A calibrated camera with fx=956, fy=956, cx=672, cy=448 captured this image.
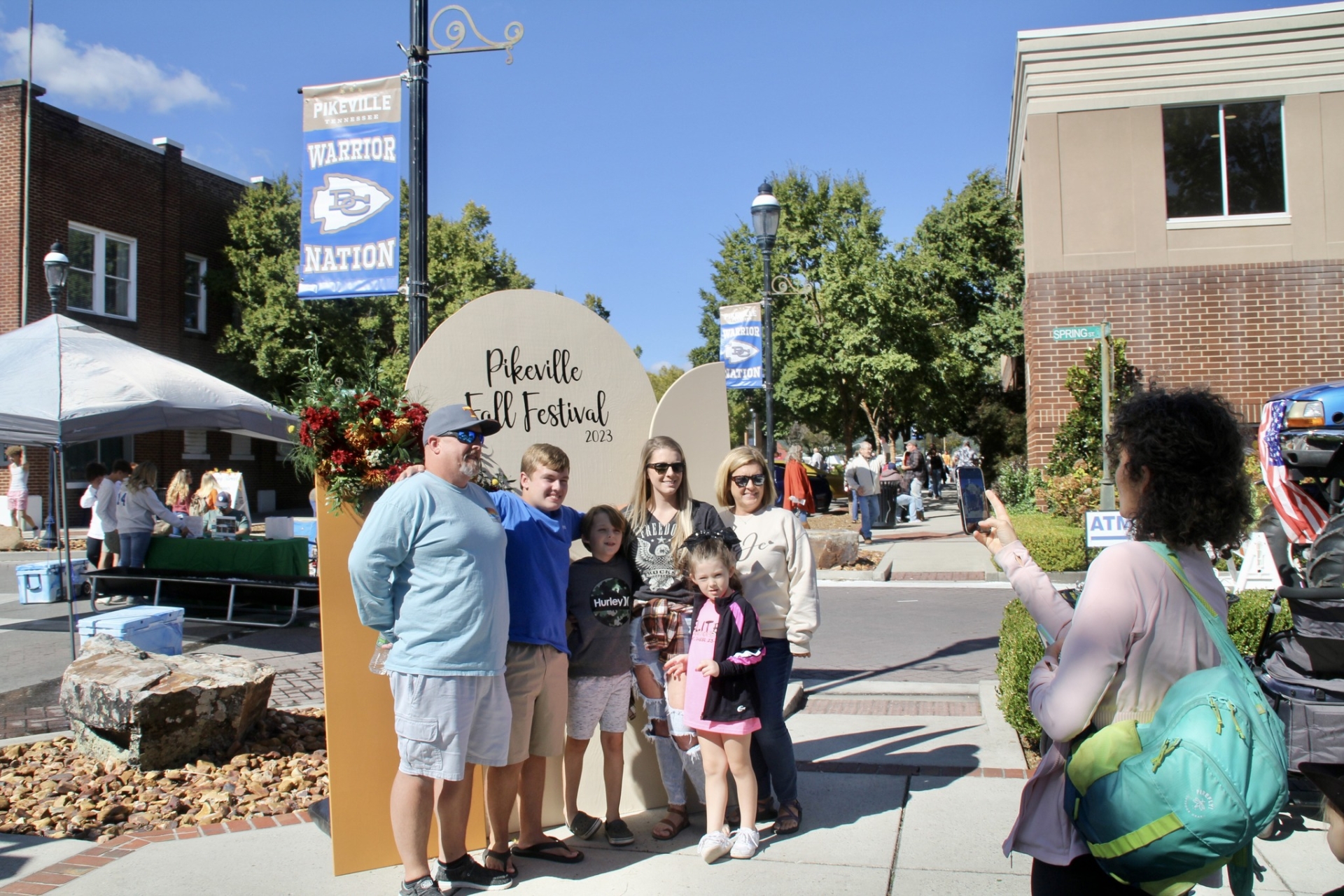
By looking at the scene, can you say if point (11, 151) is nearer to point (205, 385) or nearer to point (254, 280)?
point (254, 280)

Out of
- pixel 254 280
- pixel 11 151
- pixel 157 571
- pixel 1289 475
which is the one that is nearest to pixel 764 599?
pixel 1289 475

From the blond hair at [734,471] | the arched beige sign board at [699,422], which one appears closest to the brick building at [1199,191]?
the arched beige sign board at [699,422]

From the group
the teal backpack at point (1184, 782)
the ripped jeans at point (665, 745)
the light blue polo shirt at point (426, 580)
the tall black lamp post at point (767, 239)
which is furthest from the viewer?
the tall black lamp post at point (767, 239)

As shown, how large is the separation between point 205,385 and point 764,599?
24.5 feet

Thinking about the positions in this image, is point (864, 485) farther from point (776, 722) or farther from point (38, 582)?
point (776, 722)

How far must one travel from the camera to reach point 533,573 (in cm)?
375

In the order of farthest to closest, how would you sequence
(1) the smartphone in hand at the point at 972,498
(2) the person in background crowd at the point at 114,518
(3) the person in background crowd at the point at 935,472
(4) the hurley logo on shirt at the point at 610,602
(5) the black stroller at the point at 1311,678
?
(3) the person in background crowd at the point at 935,472, (2) the person in background crowd at the point at 114,518, (4) the hurley logo on shirt at the point at 610,602, (5) the black stroller at the point at 1311,678, (1) the smartphone in hand at the point at 972,498

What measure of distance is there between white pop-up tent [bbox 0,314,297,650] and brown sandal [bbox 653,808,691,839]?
5.08 meters

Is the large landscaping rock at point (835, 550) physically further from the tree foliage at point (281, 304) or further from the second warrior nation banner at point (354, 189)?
the tree foliage at point (281, 304)

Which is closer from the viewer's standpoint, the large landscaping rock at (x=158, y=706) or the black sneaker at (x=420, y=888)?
the black sneaker at (x=420, y=888)

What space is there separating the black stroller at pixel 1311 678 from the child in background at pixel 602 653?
2.41 meters

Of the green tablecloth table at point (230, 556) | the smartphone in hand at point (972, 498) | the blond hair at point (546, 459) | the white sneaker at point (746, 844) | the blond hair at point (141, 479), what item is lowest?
the white sneaker at point (746, 844)

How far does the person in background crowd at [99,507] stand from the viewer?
11.1 m

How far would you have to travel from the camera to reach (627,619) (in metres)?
4.04
